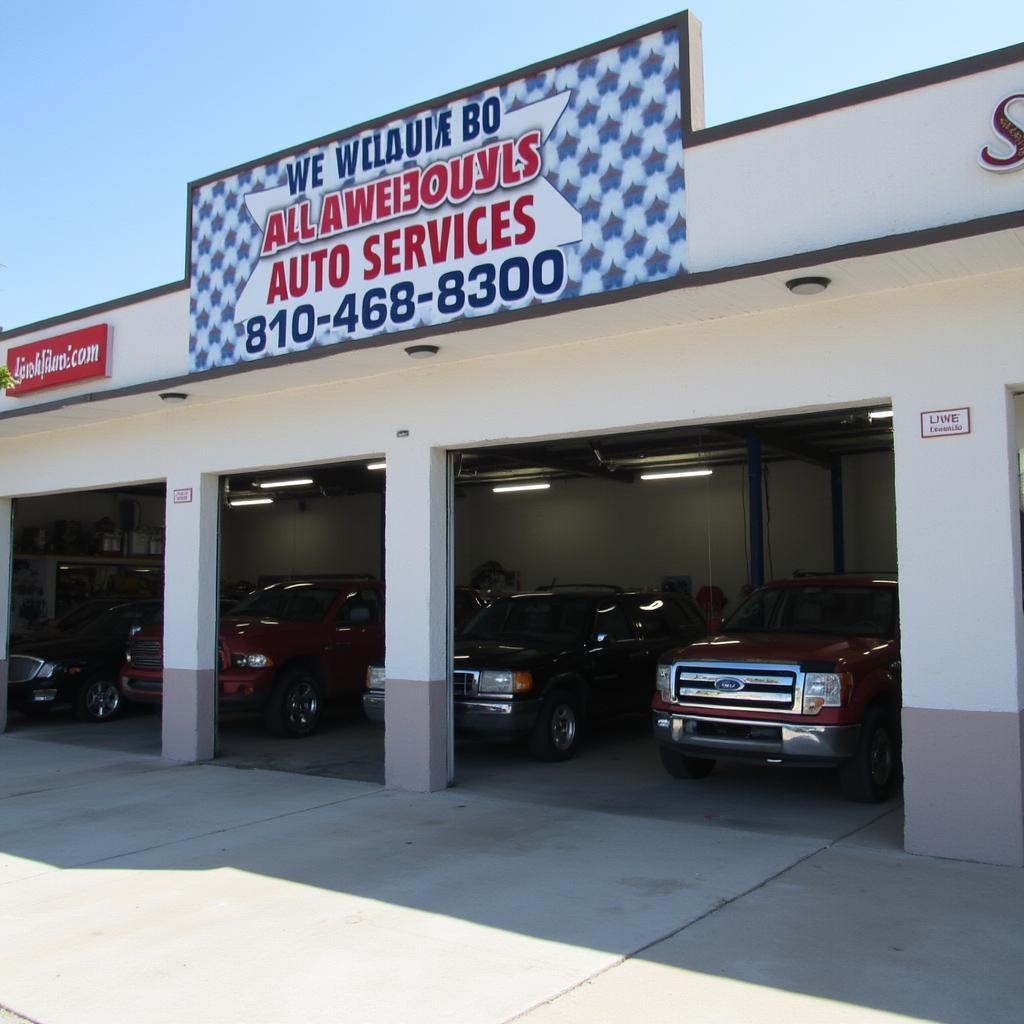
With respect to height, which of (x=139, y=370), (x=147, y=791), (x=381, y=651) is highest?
(x=139, y=370)

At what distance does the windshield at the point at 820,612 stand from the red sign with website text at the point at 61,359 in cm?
733

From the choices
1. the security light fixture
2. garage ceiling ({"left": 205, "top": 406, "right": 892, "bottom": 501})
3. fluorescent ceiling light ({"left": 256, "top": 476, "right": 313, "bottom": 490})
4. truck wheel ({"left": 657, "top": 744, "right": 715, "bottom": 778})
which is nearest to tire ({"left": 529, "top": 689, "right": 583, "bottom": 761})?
truck wheel ({"left": 657, "top": 744, "right": 715, "bottom": 778})

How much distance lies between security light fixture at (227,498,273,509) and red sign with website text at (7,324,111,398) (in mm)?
11485

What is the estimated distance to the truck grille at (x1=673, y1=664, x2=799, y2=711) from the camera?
8289 millimetres

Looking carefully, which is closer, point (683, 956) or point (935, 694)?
point (683, 956)

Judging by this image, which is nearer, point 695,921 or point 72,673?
point 695,921

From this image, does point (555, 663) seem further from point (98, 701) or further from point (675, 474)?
point (675, 474)

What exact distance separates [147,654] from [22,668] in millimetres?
2265

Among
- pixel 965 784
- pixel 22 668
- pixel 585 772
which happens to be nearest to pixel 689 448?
pixel 585 772

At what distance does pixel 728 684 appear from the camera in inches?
339

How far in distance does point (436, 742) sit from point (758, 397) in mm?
4162

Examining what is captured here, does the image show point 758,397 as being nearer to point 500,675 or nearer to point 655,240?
point 655,240

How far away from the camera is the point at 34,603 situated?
2141 cm

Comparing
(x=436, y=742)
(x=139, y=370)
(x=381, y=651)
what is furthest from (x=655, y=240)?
(x=381, y=651)
